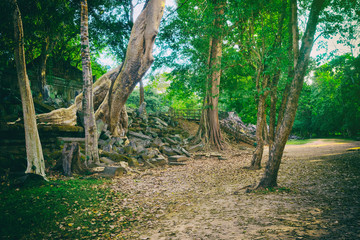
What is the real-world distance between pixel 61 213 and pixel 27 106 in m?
3.27

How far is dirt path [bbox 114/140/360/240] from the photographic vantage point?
3391mm

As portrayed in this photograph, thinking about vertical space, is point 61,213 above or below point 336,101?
below

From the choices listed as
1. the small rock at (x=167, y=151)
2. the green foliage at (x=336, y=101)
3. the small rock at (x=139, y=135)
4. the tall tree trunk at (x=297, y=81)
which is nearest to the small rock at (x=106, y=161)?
the small rock at (x=167, y=151)

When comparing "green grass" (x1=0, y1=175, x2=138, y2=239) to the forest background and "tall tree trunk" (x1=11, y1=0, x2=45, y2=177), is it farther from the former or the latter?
the forest background

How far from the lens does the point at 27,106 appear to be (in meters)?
6.03

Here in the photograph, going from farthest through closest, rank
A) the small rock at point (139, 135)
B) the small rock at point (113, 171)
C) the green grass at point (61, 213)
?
1. the small rock at point (139, 135)
2. the small rock at point (113, 171)
3. the green grass at point (61, 213)

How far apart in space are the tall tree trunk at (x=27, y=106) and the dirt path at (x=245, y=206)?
2.26 metres

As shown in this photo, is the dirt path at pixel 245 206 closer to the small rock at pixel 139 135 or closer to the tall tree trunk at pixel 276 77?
the tall tree trunk at pixel 276 77

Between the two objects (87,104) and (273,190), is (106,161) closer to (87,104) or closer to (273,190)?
(87,104)

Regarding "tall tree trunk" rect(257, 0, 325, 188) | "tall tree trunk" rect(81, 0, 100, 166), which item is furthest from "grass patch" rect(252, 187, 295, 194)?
"tall tree trunk" rect(81, 0, 100, 166)

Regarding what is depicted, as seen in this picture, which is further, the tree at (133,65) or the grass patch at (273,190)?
the tree at (133,65)

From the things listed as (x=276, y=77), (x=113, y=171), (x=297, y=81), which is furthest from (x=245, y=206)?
(x=276, y=77)

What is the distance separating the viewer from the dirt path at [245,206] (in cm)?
339

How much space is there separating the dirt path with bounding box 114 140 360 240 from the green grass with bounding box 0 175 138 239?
43cm
